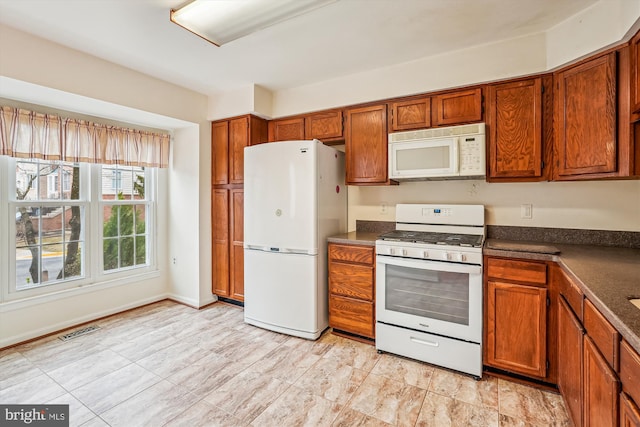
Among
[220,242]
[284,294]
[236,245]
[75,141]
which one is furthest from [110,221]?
[284,294]

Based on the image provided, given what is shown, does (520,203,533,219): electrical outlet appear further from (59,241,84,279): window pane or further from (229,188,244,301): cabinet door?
(59,241,84,279): window pane

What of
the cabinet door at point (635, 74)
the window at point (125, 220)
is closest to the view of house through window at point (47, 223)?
the window at point (125, 220)

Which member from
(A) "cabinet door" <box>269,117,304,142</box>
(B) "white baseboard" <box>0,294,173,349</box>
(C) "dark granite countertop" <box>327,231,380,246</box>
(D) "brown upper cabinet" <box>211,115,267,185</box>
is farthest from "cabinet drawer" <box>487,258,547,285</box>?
(B) "white baseboard" <box>0,294,173,349</box>

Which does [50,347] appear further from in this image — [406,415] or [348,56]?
[348,56]

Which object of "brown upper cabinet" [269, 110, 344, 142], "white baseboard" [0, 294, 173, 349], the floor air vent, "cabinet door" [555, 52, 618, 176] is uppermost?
"brown upper cabinet" [269, 110, 344, 142]

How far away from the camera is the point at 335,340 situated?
271 cm

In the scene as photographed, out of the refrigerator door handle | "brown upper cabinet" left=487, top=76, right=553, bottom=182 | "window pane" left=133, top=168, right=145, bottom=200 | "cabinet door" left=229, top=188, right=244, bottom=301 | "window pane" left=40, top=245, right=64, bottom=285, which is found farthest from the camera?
"window pane" left=133, top=168, right=145, bottom=200

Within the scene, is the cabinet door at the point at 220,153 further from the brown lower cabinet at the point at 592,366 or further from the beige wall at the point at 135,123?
the brown lower cabinet at the point at 592,366

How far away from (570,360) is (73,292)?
408cm

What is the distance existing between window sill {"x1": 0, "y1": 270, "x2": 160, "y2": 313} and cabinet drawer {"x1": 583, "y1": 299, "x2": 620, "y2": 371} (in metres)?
4.03

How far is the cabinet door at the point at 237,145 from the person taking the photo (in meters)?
3.32

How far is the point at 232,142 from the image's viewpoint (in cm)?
343

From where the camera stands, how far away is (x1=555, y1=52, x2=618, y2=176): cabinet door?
185 cm

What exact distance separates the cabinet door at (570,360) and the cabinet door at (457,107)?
1.48m
